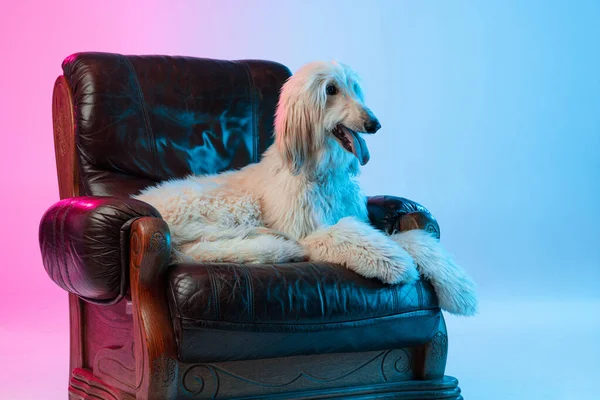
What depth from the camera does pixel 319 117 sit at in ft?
10.1

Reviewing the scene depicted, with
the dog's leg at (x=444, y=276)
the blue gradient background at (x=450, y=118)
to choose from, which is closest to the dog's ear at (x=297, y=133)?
the dog's leg at (x=444, y=276)

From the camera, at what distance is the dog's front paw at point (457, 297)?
9.23 feet

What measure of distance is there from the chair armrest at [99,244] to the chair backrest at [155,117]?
60 cm

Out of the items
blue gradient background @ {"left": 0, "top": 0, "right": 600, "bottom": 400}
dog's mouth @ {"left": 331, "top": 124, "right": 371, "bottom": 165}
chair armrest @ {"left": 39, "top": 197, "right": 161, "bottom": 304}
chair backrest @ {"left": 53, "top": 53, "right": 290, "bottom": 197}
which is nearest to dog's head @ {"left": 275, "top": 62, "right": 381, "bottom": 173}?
dog's mouth @ {"left": 331, "top": 124, "right": 371, "bottom": 165}

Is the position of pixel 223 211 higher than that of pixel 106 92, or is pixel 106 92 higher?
pixel 106 92

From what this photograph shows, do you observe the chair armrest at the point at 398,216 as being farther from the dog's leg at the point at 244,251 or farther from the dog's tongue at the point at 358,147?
the dog's leg at the point at 244,251

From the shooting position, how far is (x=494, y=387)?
359cm

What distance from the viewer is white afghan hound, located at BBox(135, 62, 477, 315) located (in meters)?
2.82

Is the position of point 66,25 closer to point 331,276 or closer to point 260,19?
point 260,19

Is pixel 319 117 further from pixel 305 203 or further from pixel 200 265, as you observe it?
pixel 200 265

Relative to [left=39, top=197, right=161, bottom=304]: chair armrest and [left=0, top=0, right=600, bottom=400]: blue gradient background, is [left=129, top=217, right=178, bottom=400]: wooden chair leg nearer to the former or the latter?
[left=39, top=197, right=161, bottom=304]: chair armrest

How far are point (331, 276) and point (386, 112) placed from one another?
8.18 ft

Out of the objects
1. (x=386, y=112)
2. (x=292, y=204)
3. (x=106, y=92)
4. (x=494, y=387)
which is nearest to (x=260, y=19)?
(x=386, y=112)

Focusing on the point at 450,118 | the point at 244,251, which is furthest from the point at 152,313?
the point at 450,118
